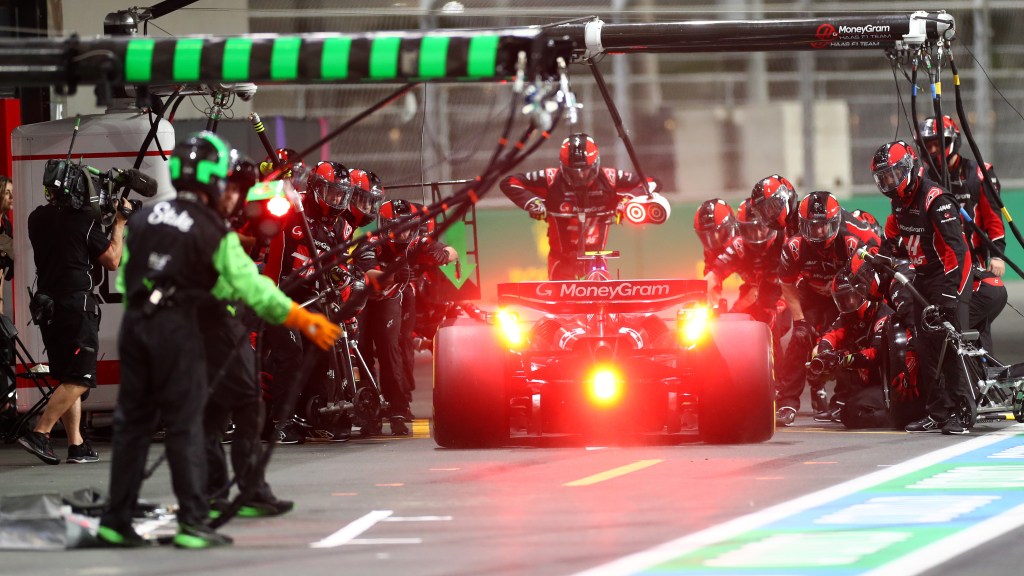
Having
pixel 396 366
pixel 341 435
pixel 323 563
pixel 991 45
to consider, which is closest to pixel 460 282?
pixel 396 366

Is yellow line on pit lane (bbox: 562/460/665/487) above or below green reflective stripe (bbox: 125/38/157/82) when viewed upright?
below

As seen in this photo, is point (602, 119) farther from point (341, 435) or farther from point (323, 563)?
point (323, 563)

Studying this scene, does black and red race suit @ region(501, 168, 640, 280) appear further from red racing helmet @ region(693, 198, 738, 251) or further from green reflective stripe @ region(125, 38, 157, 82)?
green reflective stripe @ region(125, 38, 157, 82)

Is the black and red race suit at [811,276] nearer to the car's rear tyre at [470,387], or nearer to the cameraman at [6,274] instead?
the car's rear tyre at [470,387]

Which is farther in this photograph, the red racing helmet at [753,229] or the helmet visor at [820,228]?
the red racing helmet at [753,229]

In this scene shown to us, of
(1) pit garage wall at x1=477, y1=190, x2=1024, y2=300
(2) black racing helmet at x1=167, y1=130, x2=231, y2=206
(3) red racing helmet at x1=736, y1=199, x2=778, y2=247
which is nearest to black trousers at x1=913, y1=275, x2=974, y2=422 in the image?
(3) red racing helmet at x1=736, y1=199, x2=778, y2=247

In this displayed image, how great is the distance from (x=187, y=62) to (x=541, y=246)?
42.6ft

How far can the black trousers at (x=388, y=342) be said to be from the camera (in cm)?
1259

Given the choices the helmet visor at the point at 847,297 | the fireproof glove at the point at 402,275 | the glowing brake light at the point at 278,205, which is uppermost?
the glowing brake light at the point at 278,205

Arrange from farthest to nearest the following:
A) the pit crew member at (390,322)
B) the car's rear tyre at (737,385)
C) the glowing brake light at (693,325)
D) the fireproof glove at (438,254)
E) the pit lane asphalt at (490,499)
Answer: the fireproof glove at (438,254) < the pit crew member at (390,322) < the glowing brake light at (693,325) < the car's rear tyre at (737,385) < the pit lane asphalt at (490,499)

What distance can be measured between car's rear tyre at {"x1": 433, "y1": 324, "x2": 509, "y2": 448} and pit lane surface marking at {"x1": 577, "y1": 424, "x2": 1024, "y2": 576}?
268 cm

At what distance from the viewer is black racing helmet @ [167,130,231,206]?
24.4 feet

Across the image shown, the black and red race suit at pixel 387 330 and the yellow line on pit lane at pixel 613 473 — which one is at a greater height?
the black and red race suit at pixel 387 330

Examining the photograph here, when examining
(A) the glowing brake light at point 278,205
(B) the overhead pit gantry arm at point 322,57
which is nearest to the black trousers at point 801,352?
(A) the glowing brake light at point 278,205
